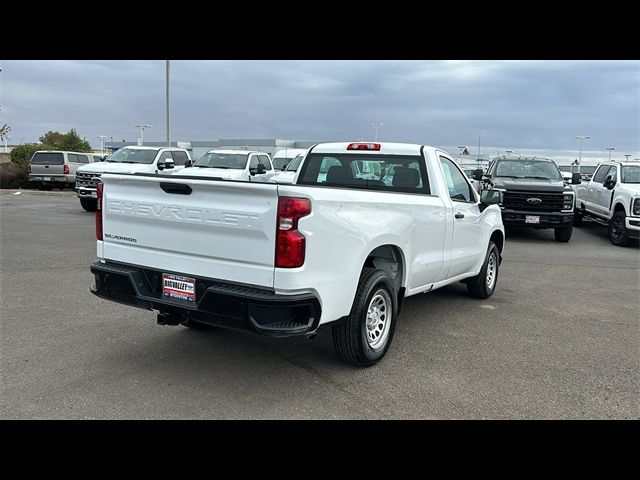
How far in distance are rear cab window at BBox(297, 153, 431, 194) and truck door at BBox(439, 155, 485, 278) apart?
391 mm

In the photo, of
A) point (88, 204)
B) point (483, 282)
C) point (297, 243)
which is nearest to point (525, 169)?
point (483, 282)

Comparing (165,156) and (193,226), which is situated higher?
(165,156)

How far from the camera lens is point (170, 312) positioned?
4.13m

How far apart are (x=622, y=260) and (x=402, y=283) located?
8347 mm

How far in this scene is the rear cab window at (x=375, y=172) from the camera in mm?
5746

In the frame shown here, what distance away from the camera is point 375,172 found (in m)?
5.88

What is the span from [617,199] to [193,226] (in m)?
12.6

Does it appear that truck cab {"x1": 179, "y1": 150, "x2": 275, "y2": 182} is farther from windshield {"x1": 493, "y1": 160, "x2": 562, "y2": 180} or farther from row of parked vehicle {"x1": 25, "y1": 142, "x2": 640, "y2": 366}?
row of parked vehicle {"x1": 25, "y1": 142, "x2": 640, "y2": 366}

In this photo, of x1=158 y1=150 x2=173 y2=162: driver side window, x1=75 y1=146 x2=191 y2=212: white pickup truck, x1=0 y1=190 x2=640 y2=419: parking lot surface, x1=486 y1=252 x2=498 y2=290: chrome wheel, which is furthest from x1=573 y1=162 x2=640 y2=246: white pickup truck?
x1=158 y1=150 x2=173 y2=162: driver side window

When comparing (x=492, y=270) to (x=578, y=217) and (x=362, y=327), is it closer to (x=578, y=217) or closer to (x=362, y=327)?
(x=362, y=327)

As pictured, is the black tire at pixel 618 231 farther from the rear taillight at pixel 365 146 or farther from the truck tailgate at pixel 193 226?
the truck tailgate at pixel 193 226

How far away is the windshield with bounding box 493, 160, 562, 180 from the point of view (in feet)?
47.0

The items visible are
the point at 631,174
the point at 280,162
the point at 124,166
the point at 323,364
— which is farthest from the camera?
the point at 280,162

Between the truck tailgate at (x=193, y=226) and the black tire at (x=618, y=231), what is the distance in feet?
39.5
